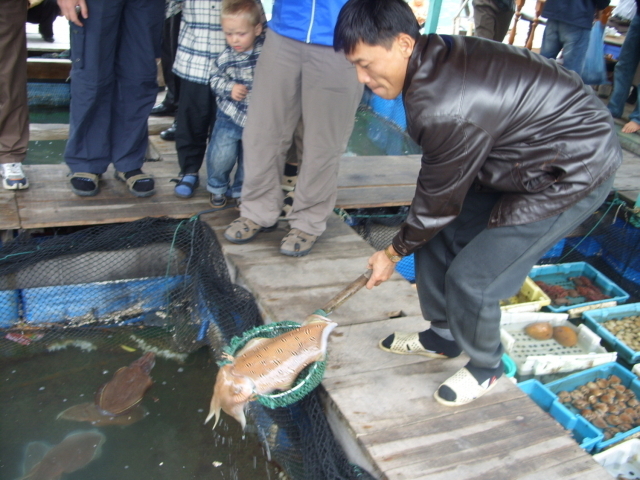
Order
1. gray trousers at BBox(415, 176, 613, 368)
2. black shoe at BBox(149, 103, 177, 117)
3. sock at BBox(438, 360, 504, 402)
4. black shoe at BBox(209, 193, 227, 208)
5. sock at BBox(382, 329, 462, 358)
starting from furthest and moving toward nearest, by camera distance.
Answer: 1. black shoe at BBox(149, 103, 177, 117)
2. black shoe at BBox(209, 193, 227, 208)
3. sock at BBox(382, 329, 462, 358)
4. sock at BBox(438, 360, 504, 402)
5. gray trousers at BBox(415, 176, 613, 368)

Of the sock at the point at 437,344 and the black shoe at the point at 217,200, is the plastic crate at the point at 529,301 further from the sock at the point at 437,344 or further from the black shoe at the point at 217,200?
the black shoe at the point at 217,200

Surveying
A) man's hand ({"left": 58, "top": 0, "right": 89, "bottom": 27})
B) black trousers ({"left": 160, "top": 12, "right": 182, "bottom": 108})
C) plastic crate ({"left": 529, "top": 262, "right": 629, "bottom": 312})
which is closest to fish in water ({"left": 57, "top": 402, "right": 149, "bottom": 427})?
man's hand ({"left": 58, "top": 0, "right": 89, "bottom": 27})

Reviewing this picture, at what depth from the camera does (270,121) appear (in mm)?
2850

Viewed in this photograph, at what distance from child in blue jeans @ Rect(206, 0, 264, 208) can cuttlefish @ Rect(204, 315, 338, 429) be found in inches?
61.4

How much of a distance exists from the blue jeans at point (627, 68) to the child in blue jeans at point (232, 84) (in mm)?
4379

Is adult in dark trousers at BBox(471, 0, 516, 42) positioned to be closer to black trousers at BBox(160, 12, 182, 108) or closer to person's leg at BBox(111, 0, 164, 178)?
black trousers at BBox(160, 12, 182, 108)

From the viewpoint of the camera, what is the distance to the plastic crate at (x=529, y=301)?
11.9ft

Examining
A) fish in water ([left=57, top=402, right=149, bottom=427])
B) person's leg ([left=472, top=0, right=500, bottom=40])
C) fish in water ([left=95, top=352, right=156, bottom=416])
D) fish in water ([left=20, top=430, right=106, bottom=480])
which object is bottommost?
fish in water ([left=20, top=430, right=106, bottom=480])

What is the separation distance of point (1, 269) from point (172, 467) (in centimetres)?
142

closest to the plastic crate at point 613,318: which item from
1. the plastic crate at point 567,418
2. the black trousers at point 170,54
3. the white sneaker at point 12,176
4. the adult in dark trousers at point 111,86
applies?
the plastic crate at point 567,418

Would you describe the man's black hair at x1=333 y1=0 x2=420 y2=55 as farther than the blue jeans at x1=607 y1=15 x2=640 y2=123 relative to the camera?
No

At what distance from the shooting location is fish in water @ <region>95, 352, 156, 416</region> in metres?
2.81

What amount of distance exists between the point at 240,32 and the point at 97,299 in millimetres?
1767

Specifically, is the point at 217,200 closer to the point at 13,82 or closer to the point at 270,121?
the point at 270,121
